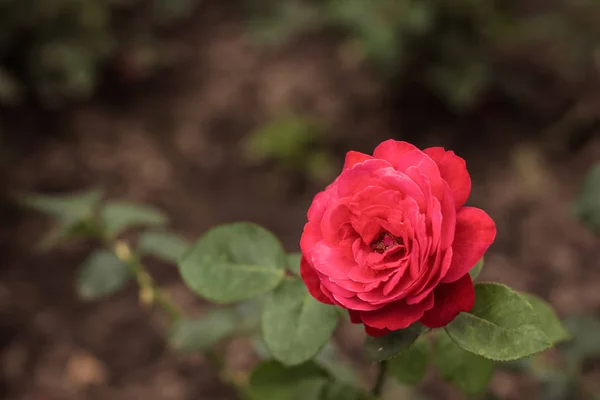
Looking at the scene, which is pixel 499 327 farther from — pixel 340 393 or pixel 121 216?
pixel 121 216

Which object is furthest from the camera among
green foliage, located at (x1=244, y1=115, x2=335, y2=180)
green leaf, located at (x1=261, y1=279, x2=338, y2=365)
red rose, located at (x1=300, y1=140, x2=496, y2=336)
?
green foliage, located at (x1=244, y1=115, x2=335, y2=180)

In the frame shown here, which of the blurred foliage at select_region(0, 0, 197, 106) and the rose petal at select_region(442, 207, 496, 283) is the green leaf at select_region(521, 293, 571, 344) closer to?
the rose petal at select_region(442, 207, 496, 283)

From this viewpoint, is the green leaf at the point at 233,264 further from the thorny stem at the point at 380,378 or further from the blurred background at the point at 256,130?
the blurred background at the point at 256,130

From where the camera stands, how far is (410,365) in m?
0.85

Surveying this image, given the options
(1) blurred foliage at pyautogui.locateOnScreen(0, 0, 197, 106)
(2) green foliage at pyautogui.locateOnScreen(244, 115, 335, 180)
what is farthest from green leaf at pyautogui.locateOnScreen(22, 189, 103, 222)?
(1) blurred foliage at pyautogui.locateOnScreen(0, 0, 197, 106)

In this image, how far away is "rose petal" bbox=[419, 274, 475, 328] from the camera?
24.0 inches

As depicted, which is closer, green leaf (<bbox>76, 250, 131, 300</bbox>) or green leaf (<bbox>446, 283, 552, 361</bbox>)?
green leaf (<bbox>446, 283, 552, 361</bbox>)

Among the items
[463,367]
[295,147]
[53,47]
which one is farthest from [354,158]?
[53,47]

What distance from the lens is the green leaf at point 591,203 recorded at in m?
1.05

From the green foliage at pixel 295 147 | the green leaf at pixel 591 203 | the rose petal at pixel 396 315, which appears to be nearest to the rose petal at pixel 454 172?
the rose petal at pixel 396 315

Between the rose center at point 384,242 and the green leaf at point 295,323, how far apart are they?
16 cm

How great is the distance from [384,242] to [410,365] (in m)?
0.29

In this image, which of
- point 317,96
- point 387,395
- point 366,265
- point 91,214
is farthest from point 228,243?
point 317,96

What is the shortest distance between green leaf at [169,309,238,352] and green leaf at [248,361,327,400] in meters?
0.19
